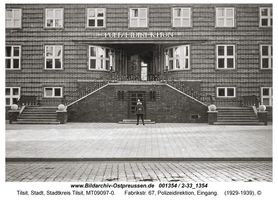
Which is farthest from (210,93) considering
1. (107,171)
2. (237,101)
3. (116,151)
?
(107,171)

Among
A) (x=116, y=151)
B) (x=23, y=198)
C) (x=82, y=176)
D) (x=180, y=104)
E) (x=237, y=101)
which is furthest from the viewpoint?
(x=237, y=101)

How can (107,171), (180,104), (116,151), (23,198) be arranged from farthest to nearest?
(180,104), (116,151), (107,171), (23,198)

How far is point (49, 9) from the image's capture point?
30.9 m

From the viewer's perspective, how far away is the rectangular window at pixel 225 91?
30281mm

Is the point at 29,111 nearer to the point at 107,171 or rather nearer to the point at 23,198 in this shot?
the point at 107,171

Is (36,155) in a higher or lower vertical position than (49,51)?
→ lower

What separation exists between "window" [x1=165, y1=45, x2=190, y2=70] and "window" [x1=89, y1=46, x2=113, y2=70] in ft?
17.2

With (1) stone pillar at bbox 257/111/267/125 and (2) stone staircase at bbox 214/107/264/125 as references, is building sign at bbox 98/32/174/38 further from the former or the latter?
(1) stone pillar at bbox 257/111/267/125

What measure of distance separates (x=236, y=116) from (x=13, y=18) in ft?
67.5

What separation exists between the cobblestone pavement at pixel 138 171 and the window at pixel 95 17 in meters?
21.7

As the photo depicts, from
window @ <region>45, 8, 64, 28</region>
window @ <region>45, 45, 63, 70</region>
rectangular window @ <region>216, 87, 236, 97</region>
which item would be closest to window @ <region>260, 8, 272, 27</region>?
rectangular window @ <region>216, 87, 236, 97</region>

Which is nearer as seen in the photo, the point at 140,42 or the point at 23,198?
the point at 23,198

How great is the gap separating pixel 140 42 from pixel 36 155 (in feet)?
66.1

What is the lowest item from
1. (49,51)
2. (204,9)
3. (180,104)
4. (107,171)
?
(107,171)
